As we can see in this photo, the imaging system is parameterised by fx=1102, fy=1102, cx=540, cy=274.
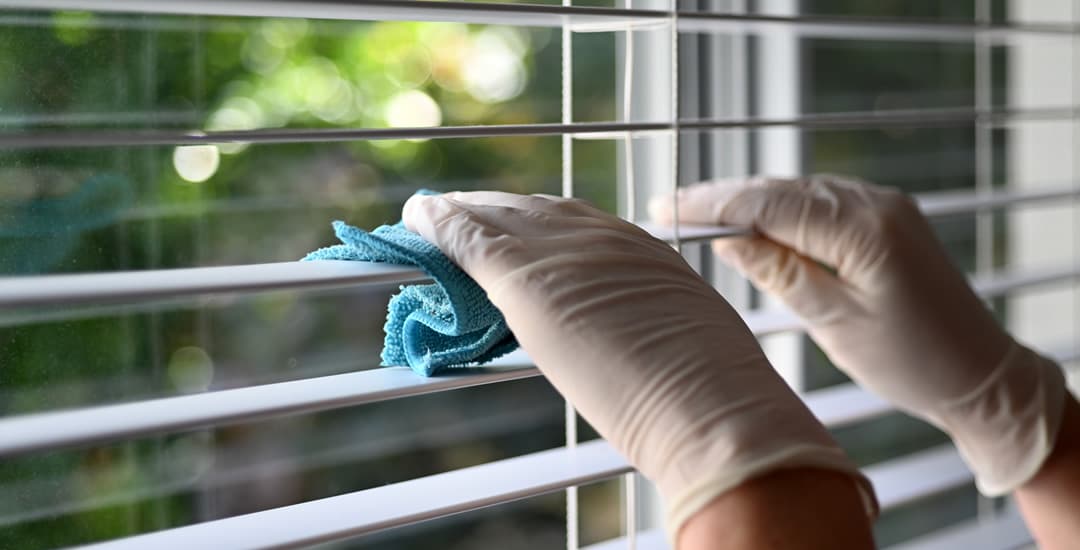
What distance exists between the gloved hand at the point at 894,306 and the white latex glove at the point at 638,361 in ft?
0.70

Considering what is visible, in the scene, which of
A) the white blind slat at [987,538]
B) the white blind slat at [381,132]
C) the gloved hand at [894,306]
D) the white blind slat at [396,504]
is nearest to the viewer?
the white blind slat at [381,132]

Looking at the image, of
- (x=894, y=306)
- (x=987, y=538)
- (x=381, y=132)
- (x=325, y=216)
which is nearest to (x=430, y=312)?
(x=381, y=132)

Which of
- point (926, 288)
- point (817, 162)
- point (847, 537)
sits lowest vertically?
point (847, 537)

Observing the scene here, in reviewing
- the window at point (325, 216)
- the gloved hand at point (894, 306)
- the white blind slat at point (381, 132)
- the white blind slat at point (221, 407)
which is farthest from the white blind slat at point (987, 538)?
the white blind slat at point (221, 407)

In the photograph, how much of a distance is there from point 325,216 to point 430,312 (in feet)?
0.77

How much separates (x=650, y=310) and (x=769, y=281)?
0.29m

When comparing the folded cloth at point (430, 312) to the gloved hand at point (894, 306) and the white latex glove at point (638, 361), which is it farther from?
the gloved hand at point (894, 306)

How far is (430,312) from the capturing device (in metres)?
0.77

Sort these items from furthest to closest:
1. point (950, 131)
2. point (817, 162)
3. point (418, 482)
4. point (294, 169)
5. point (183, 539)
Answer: point (950, 131)
point (817, 162)
point (294, 169)
point (418, 482)
point (183, 539)

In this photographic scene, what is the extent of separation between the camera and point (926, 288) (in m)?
1.00

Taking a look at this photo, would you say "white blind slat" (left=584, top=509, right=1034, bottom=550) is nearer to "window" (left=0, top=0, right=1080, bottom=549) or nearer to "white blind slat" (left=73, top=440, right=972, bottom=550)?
"window" (left=0, top=0, right=1080, bottom=549)

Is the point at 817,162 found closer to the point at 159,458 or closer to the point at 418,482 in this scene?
the point at 418,482

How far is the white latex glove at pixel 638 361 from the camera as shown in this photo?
0.74 meters

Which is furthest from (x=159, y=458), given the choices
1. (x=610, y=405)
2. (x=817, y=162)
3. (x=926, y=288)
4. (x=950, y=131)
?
(x=950, y=131)
